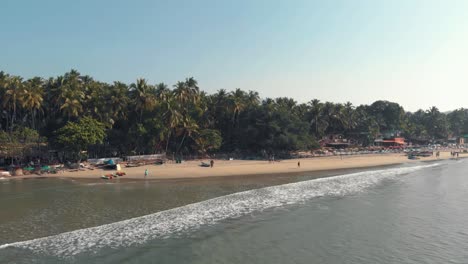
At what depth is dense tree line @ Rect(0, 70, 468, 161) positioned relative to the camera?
180ft

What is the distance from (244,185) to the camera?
4388 cm

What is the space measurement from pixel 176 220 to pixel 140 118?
136ft

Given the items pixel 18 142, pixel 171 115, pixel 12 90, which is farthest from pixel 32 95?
pixel 171 115

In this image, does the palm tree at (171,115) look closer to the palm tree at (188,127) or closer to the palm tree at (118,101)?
the palm tree at (188,127)

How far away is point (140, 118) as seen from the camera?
214 ft

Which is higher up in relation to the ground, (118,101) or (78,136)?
(118,101)

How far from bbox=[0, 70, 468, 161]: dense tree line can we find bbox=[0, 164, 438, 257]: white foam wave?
28333mm

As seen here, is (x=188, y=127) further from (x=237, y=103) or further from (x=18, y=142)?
(x=18, y=142)

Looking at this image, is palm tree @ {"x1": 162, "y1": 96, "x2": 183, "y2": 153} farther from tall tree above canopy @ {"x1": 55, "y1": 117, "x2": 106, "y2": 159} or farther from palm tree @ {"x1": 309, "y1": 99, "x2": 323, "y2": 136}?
palm tree @ {"x1": 309, "y1": 99, "x2": 323, "y2": 136}

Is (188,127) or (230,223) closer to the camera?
(230,223)

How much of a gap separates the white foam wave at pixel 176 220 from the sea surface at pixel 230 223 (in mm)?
80

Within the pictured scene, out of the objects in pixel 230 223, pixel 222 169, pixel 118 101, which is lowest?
pixel 230 223

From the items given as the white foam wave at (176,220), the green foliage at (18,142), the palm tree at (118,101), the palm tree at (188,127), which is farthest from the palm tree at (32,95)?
the white foam wave at (176,220)

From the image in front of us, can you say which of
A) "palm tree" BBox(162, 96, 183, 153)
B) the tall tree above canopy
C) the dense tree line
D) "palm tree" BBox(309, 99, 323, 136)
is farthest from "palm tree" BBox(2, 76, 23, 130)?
"palm tree" BBox(309, 99, 323, 136)
